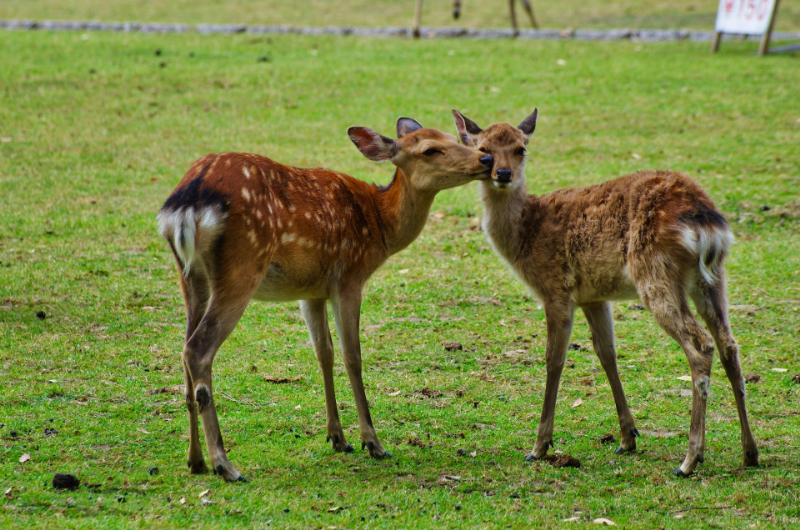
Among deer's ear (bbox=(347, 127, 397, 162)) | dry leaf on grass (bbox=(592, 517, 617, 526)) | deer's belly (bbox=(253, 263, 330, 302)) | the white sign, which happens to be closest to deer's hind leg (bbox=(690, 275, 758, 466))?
dry leaf on grass (bbox=(592, 517, 617, 526))

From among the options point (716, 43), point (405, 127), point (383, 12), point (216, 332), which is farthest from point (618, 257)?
point (383, 12)

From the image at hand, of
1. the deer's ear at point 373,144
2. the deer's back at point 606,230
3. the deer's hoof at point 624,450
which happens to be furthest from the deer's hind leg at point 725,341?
the deer's ear at point 373,144

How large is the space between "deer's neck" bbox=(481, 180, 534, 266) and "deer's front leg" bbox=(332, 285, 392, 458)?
1230mm

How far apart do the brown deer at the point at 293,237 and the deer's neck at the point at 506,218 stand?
0.50m

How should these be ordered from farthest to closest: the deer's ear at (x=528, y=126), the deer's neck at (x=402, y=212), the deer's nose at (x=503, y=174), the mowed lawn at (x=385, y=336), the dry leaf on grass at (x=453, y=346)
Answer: the dry leaf on grass at (x=453, y=346), the deer's ear at (x=528, y=126), the deer's neck at (x=402, y=212), the deer's nose at (x=503, y=174), the mowed lawn at (x=385, y=336)

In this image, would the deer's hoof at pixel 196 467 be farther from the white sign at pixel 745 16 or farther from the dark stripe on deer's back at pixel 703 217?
the white sign at pixel 745 16

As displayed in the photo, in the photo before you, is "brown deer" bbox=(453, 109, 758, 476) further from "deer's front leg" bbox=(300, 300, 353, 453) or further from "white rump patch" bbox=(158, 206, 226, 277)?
"white rump patch" bbox=(158, 206, 226, 277)

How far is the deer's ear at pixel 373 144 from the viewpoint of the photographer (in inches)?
232

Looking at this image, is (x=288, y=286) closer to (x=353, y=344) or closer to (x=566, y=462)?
(x=353, y=344)

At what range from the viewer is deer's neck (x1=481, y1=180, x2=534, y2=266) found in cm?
607

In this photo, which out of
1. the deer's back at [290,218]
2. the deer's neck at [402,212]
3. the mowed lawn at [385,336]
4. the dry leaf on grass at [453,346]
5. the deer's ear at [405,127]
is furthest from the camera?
the dry leaf on grass at [453,346]

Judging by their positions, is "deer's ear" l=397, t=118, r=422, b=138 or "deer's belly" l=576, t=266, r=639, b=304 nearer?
"deer's belly" l=576, t=266, r=639, b=304

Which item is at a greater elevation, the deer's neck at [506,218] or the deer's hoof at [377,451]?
the deer's neck at [506,218]

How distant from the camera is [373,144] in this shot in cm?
593
